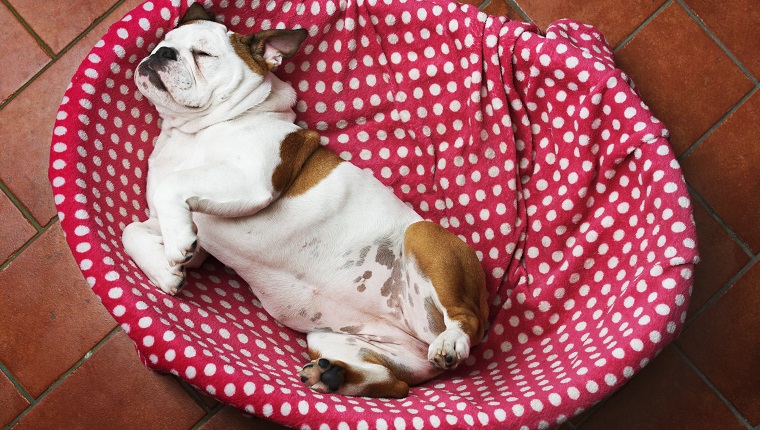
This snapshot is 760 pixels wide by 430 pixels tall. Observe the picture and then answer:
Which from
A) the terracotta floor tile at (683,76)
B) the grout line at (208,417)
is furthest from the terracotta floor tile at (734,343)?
the grout line at (208,417)

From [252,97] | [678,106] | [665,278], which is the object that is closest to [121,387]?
[252,97]

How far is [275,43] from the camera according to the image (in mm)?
2393

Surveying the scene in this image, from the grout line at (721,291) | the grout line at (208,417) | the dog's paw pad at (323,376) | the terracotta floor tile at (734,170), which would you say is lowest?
the grout line at (721,291)

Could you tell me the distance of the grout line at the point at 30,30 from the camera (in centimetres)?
294

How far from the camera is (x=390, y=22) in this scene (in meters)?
2.67

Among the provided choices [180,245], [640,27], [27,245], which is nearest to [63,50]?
[27,245]

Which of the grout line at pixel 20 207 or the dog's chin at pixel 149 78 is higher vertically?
the dog's chin at pixel 149 78

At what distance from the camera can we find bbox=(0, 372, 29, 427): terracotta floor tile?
270 centimetres

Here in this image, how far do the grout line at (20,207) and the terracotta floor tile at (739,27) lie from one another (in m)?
2.98

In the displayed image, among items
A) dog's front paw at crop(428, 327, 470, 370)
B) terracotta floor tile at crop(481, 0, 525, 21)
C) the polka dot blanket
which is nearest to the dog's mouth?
the polka dot blanket

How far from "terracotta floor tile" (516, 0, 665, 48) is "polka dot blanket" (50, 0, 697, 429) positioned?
25 centimetres

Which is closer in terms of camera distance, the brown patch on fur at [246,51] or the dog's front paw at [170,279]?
the dog's front paw at [170,279]

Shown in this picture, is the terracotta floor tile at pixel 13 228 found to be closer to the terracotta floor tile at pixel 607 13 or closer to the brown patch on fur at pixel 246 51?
the brown patch on fur at pixel 246 51

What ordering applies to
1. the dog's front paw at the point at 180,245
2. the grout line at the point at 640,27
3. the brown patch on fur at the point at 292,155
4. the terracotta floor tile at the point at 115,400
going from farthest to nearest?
the grout line at the point at 640,27
the terracotta floor tile at the point at 115,400
the brown patch on fur at the point at 292,155
the dog's front paw at the point at 180,245
